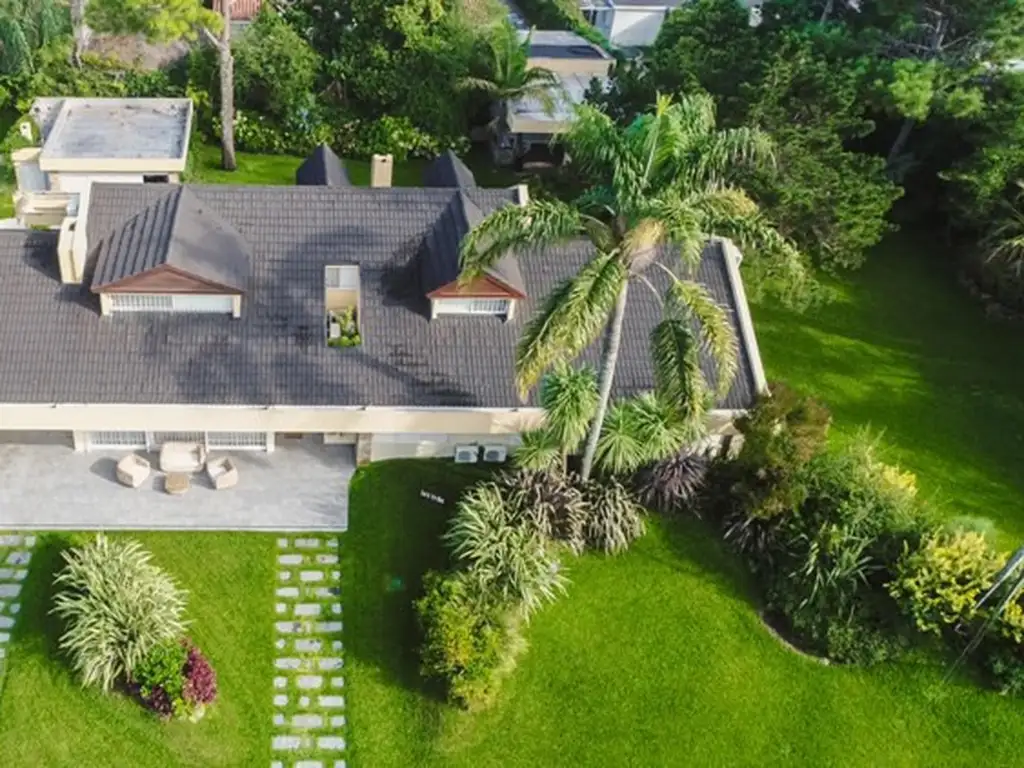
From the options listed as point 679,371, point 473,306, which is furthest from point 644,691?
point 473,306

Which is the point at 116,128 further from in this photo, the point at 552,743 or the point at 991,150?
the point at 991,150

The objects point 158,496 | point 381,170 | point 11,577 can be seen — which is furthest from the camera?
point 381,170

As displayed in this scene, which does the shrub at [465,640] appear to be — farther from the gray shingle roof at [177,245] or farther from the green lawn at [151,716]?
the gray shingle roof at [177,245]

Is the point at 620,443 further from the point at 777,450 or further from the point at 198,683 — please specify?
the point at 198,683

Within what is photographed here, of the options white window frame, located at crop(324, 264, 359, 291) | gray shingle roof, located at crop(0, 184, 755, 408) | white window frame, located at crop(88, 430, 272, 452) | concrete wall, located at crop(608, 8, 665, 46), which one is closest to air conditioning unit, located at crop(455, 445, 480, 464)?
gray shingle roof, located at crop(0, 184, 755, 408)

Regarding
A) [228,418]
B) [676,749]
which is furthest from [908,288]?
[228,418]
